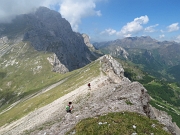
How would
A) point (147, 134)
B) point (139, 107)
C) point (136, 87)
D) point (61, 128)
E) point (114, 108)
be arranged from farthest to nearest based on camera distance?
point (136, 87) < point (139, 107) < point (114, 108) < point (61, 128) < point (147, 134)

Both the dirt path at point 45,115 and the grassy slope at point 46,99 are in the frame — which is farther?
the grassy slope at point 46,99

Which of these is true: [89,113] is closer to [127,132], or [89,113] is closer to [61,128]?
[61,128]

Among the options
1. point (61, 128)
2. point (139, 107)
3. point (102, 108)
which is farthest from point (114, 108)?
point (61, 128)

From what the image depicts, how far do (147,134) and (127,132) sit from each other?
7.80 ft

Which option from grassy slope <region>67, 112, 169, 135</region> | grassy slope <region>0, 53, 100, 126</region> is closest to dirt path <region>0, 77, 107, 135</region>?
grassy slope <region>0, 53, 100, 126</region>

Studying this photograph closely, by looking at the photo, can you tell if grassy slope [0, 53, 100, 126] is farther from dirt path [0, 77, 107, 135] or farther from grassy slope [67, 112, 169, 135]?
grassy slope [67, 112, 169, 135]

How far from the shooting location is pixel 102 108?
36.8 metres

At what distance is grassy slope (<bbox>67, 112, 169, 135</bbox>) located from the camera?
82.4ft

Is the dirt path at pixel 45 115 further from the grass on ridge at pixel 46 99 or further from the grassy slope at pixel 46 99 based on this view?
the grassy slope at pixel 46 99

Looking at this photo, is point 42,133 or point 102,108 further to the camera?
point 102,108

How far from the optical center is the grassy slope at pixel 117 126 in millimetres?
25125

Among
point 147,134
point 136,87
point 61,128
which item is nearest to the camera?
point 147,134

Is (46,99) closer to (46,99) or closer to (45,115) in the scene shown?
(46,99)

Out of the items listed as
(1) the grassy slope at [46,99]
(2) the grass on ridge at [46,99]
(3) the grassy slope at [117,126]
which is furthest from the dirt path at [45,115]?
(3) the grassy slope at [117,126]
